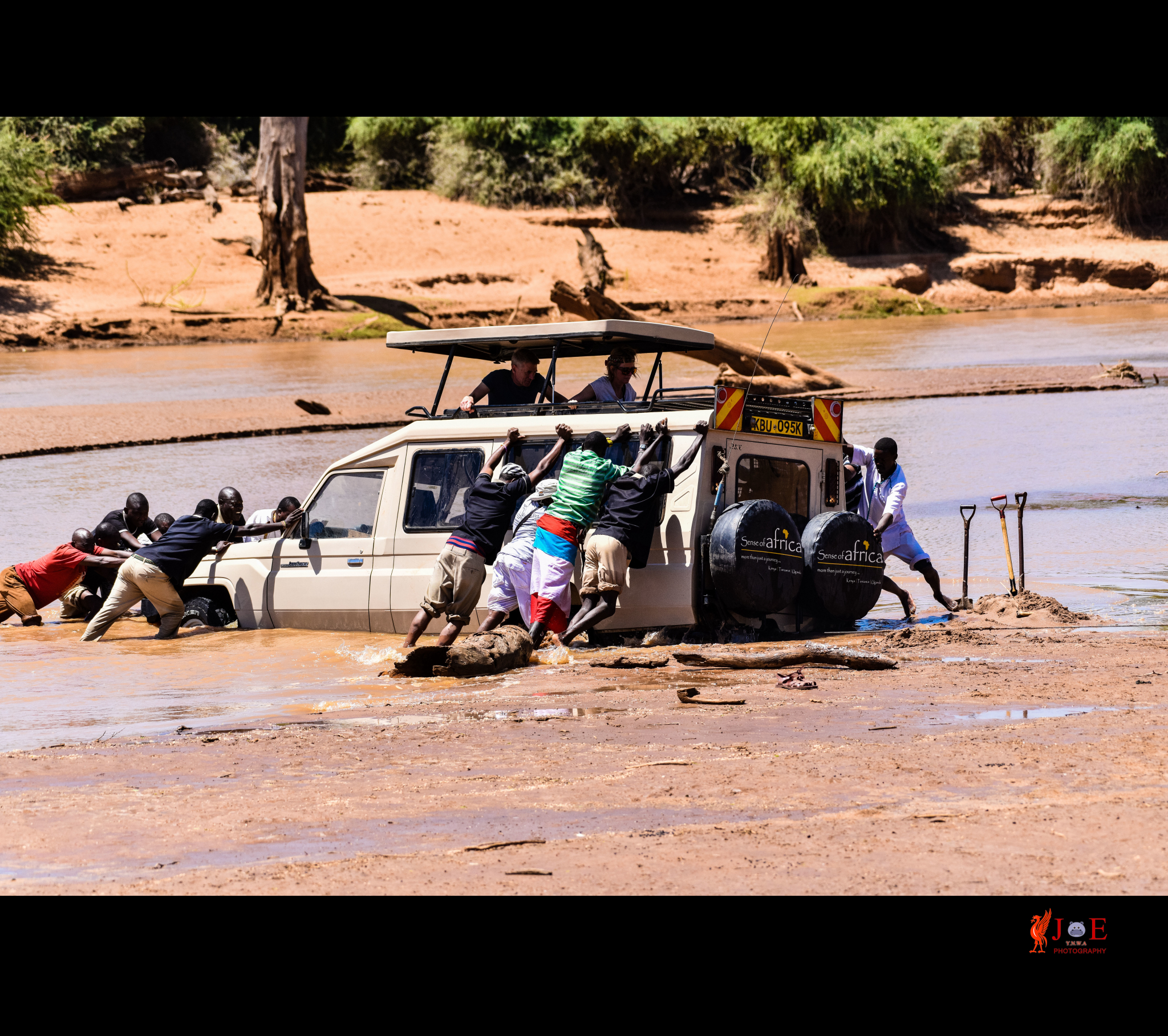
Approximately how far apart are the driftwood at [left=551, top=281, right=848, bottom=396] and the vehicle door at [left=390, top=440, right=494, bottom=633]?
12.8 metres

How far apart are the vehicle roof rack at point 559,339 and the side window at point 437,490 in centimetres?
89

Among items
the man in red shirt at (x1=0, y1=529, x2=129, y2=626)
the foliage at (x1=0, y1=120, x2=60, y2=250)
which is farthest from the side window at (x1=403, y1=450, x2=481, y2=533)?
the foliage at (x1=0, y1=120, x2=60, y2=250)

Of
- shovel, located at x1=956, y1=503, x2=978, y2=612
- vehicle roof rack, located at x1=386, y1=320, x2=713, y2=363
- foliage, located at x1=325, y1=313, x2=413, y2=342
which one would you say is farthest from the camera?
foliage, located at x1=325, y1=313, x2=413, y2=342

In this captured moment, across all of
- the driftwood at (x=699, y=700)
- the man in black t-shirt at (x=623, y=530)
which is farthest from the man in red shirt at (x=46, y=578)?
the driftwood at (x=699, y=700)

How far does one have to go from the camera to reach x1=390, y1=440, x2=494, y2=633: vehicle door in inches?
410

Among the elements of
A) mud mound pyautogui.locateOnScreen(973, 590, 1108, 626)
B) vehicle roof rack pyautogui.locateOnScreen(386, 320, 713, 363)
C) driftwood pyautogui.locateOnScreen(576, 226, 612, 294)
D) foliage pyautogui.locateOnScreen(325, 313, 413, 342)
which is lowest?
mud mound pyautogui.locateOnScreen(973, 590, 1108, 626)

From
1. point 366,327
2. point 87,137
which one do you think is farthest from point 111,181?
point 366,327

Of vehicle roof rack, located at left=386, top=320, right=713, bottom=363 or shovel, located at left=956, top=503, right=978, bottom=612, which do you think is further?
shovel, located at left=956, top=503, right=978, bottom=612

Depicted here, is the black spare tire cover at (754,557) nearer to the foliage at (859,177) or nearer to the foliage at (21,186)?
the foliage at (21,186)

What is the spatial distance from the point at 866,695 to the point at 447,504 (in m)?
3.87

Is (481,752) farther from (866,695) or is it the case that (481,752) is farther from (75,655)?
(75,655)

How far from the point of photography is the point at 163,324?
1609 inches

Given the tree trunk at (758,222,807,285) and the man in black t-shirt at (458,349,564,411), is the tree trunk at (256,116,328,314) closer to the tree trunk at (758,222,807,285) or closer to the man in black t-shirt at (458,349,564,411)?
the tree trunk at (758,222,807,285)

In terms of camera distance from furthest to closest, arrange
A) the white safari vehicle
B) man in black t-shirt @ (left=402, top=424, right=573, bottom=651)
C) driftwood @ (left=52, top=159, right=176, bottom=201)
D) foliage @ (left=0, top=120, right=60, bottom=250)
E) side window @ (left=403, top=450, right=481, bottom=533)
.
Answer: driftwood @ (left=52, top=159, right=176, bottom=201) → foliage @ (left=0, top=120, right=60, bottom=250) → side window @ (left=403, top=450, right=481, bottom=533) → man in black t-shirt @ (left=402, top=424, right=573, bottom=651) → the white safari vehicle
